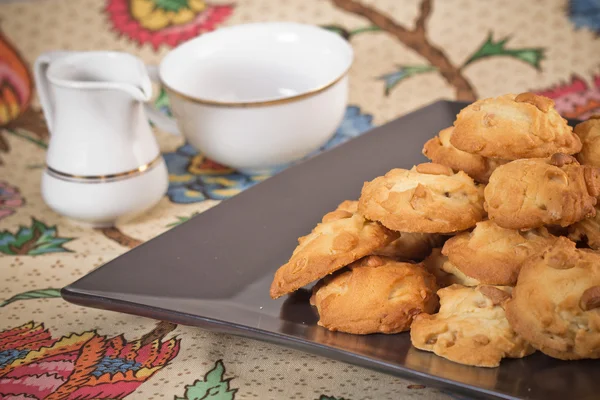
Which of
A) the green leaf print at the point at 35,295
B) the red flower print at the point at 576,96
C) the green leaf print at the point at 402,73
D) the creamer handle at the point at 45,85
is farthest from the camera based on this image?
the green leaf print at the point at 402,73

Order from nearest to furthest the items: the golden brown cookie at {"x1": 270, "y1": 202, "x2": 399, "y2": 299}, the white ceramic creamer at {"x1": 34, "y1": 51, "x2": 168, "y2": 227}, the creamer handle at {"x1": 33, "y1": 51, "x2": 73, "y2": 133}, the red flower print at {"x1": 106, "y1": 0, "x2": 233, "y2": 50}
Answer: the golden brown cookie at {"x1": 270, "y1": 202, "x2": 399, "y2": 299}, the white ceramic creamer at {"x1": 34, "y1": 51, "x2": 168, "y2": 227}, the creamer handle at {"x1": 33, "y1": 51, "x2": 73, "y2": 133}, the red flower print at {"x1": 106, "y1": 0, "x2": 233, "y2": 50}

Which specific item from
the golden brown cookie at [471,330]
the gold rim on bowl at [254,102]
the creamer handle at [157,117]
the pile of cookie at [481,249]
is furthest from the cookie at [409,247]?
the creamer handle at [157,117]

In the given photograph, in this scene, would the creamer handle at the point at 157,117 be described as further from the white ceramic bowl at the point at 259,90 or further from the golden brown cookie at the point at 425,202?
the golden brown cookie at the point at 425,202

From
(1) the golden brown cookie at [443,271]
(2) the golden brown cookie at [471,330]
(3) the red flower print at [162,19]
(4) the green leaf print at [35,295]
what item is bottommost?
(4) the green leaf print at [35,295]

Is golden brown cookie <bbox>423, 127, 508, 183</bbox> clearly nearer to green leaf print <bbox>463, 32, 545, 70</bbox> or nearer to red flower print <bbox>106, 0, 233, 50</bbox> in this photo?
green leaf print <bbox>463, 32, 545, 70</bbox>

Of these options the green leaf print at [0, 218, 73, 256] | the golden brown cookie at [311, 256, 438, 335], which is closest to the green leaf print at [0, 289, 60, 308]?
the green leaf print at [0, 218, 73, 256]

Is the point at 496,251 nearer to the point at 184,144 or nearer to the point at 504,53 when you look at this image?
the point at 184,144

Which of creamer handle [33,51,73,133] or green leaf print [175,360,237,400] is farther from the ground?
creamer handle [33,51,73,133]

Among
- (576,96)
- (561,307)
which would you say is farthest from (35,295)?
(576,96)
